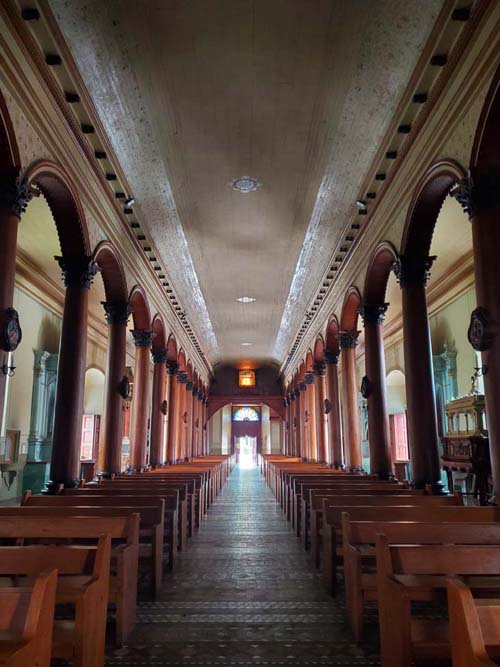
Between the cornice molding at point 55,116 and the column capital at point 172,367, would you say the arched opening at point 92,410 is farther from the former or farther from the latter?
the cornice molding at point 55,116

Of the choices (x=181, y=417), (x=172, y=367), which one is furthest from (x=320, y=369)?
(x=181, y=417)

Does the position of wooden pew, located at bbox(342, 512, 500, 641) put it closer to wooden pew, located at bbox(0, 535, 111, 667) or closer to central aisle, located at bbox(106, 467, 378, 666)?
central aisle, located at bbox(106, 467, 378, 666)

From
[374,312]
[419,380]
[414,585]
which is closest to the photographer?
[414,585]

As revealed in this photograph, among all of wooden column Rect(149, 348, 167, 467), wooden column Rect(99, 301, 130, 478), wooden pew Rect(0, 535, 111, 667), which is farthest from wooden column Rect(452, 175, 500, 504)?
wooden column Rect(149, 348, 167, 467)

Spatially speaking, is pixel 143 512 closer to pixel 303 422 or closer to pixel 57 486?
pixel 57 486

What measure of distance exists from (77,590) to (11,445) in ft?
32.1

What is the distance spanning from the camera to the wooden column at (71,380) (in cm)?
704

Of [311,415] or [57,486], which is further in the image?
[311,415]

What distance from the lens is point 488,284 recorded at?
5051 millimetres

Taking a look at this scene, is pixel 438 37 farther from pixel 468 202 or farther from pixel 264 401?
pixel 264 401

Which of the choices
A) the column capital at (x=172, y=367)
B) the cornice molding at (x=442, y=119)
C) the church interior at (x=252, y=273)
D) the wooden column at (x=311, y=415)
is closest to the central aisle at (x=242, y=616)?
the church interior at (x=252, y=273)

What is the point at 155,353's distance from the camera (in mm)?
14297

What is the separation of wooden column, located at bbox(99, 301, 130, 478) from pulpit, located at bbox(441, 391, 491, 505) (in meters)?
6.27

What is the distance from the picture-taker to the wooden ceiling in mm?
5047
